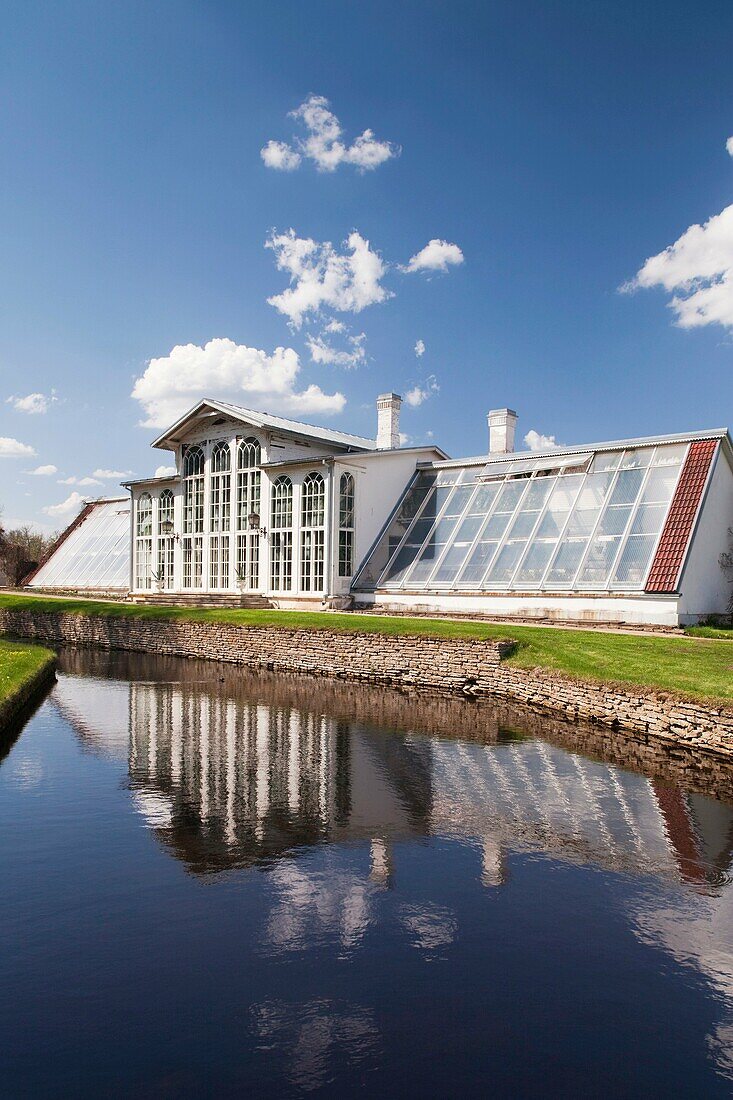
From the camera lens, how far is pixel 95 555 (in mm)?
51312

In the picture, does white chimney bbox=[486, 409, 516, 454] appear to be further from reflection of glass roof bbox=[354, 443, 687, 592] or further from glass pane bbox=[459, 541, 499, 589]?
glass pane bbox=[459, 541, 499, 589]

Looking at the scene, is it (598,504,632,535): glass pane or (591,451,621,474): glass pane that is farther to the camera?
(591,451,621,474): glass pane

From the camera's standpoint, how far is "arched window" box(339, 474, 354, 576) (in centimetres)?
3262

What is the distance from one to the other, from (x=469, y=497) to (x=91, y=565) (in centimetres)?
2916

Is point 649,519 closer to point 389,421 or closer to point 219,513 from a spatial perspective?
point 389,421

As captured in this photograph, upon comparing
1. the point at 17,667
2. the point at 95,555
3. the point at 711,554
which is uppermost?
the point at 95,555

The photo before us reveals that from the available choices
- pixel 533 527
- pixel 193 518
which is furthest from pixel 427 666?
pixel 193 518

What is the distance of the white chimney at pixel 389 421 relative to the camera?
38438 mm

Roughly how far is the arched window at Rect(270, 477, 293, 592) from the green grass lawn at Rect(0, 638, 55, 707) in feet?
37.8

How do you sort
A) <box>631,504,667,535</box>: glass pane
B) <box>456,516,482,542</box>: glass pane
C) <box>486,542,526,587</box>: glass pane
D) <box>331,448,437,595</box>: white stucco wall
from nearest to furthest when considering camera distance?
<box>631,504,667,535</box>: glass pane < <box>486,542,526,587</box>: glass pane < <box>456,516,482,542</box>: glass pane < <box>331,448,437,595</box>: white stucco wall

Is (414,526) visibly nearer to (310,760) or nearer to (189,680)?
(189,680)

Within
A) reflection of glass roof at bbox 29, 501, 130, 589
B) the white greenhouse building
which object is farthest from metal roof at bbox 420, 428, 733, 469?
reflection of glass roof at bbox 29, 501, 130, 589

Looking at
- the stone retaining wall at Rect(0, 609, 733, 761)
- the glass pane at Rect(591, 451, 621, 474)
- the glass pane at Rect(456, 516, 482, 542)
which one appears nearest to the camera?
the stone retaining wall at Rect(0, 609, 733, 761)

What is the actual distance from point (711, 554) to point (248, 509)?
2059 cm
